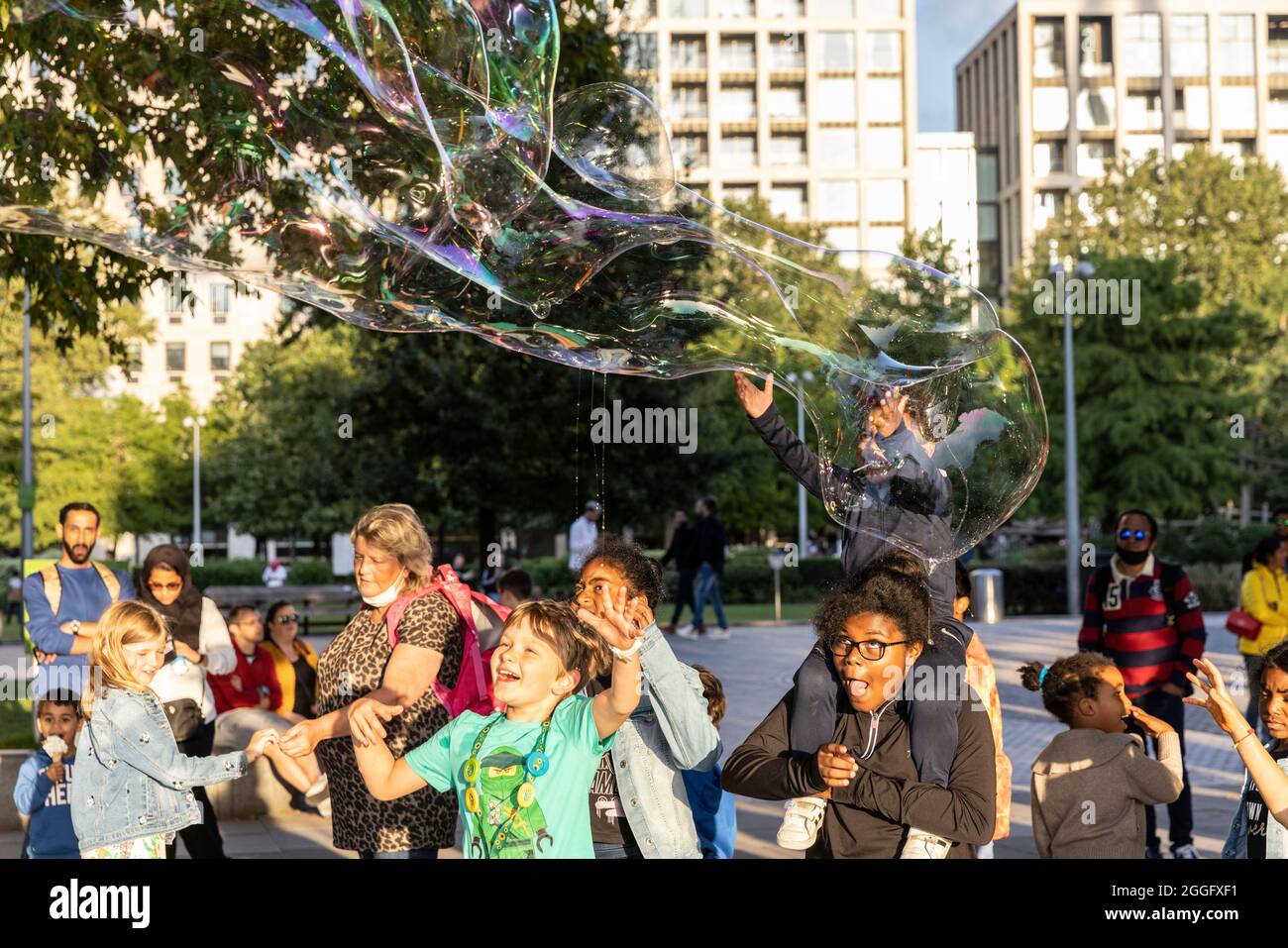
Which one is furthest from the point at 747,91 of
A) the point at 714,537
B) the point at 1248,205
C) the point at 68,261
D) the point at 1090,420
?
the point at 68,261

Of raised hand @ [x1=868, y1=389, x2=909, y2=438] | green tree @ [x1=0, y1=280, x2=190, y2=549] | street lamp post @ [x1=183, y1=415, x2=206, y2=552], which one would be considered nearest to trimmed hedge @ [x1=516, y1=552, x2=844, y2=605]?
green tree @ [x1=0, y1=280, x2=190, y2=549]

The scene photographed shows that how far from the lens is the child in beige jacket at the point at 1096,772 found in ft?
15.9

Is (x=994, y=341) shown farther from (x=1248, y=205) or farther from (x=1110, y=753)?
(x=1248, y=205)

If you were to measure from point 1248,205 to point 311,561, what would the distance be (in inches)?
1393

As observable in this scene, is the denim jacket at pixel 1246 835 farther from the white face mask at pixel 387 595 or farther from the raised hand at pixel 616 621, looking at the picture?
the white face mask at pixel 387 595

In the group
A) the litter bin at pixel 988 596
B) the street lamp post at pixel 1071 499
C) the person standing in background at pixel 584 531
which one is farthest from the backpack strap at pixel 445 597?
the street lamp post at pixel 1071 499

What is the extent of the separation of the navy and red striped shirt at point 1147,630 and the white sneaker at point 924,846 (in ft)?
12.7

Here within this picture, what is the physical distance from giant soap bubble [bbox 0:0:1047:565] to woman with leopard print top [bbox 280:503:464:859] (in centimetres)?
138

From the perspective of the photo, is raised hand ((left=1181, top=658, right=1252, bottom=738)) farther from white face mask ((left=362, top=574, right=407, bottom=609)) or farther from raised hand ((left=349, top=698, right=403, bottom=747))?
white face mask ((left=362, top=574, right=407, bottom=609))

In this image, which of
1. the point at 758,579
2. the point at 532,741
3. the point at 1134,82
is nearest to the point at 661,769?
the point at 532,741

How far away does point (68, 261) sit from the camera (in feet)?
31.2

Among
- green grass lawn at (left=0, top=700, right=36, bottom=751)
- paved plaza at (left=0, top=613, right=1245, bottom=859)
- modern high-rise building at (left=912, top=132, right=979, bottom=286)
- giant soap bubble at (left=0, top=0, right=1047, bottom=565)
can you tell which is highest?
modern high-rise building at (left=912, top=132, right=979, bottom=286)

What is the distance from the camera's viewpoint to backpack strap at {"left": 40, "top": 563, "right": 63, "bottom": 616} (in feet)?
23.9
